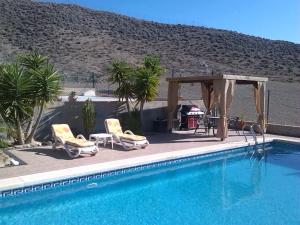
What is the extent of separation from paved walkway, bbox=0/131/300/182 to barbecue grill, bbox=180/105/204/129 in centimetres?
196

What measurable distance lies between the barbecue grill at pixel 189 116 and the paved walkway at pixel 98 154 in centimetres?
196

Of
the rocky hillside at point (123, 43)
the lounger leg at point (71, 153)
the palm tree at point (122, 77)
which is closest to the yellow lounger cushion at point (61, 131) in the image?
the lounger leg at point (71, 153)

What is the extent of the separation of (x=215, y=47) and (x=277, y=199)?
141ft

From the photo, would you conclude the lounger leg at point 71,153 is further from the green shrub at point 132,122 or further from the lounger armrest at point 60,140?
the green shrub at point 132,122

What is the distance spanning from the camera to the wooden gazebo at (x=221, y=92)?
13.7 metres

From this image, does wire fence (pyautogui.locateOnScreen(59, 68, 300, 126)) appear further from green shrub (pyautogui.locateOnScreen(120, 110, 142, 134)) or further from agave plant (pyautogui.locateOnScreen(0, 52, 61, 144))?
agave plant (pyautogui.locateOnScreen(0, 52, 61, 144))

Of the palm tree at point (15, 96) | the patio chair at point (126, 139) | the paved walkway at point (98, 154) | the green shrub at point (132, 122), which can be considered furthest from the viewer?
the green shrub at point (132, 122)

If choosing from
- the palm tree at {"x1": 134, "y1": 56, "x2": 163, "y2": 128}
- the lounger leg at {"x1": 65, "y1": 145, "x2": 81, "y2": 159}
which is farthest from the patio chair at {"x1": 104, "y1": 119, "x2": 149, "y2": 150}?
the palm tree at {"x1": 134, "y1": 56, "x2": 163, "y2": 128}

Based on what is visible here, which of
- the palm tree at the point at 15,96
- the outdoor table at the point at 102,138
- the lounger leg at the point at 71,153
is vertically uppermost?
the palm tree at the point at 15,96

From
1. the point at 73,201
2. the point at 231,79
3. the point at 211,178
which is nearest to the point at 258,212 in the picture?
the point at 211,178

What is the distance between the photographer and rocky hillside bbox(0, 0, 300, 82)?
41.3 metres

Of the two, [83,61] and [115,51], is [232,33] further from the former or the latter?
[83,61]

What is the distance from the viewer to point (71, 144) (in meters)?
10.4

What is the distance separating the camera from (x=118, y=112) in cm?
1500
